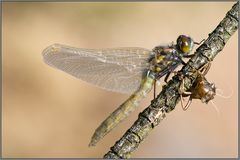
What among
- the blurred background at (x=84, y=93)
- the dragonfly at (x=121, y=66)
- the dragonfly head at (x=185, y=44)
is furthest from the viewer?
the blurred background at (x=84, y=93)

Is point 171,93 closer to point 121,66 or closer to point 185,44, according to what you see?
point 185,44

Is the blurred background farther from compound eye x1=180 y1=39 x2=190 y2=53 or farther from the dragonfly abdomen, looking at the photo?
compound eye x1=180 y1=39 x2=190 y2=53

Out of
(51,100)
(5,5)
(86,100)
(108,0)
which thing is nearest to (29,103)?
(51,100)

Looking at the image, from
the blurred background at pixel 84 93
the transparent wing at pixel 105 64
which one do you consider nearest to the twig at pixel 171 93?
the transparent wing at pixel 105 64

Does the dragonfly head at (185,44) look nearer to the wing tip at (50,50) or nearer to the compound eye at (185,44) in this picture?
the compound eye at (185,44)

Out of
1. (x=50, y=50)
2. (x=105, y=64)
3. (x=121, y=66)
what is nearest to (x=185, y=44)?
(x=121, y=66)

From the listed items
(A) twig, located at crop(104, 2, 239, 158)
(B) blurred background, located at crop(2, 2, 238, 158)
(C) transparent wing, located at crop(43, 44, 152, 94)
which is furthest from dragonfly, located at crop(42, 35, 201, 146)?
(B) blurred background, located at crop(2, 2, 238, 158)

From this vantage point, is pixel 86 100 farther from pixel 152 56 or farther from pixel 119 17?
pixel 152 56
